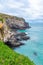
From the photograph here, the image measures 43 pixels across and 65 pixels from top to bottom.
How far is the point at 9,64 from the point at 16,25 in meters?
136

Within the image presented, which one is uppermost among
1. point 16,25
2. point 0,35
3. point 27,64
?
point 27,64

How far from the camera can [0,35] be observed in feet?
133

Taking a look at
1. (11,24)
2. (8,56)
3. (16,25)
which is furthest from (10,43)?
(16,25)

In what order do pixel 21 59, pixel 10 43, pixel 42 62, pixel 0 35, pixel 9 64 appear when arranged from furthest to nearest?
1. pixel 10 43
2. pixel 0 35
3. pixel 42 62
4. pixel 21 59
5. pixel 9 64

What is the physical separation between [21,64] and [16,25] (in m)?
136

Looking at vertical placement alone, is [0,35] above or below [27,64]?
below

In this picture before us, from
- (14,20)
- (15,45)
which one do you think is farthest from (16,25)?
(15,45)

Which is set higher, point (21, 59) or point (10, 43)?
point (21, 59)

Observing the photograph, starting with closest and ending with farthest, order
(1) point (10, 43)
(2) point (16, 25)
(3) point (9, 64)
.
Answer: (3) point (9, 64)
(1) point (10, 43)
(2) point (16, 25)

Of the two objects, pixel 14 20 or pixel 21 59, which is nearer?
pixel 21 59

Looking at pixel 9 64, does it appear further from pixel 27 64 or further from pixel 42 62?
pixel 42 62

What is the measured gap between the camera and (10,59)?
10.3 metres

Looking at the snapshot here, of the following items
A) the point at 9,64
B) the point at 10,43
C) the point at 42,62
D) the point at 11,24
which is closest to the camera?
the point at 9,64

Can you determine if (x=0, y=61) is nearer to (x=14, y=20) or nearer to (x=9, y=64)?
(x=9, y=64)
